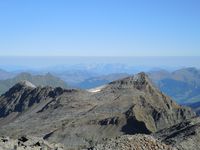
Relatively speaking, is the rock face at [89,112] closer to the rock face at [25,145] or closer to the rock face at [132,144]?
the rock face at [25,145]

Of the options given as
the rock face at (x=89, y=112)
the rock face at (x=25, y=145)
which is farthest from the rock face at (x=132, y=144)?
the rock face at (x=89, y=112)

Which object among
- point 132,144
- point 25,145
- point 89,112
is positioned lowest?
point 89,112

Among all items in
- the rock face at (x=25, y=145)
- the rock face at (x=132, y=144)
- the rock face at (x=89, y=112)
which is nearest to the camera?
the rock face at (x=132, y=144)

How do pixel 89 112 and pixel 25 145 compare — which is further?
pixel 89 112

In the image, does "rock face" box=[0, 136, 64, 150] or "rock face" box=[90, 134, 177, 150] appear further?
"rock face" box=[0, 136, 64, 150]

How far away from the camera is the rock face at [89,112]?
12243 cm

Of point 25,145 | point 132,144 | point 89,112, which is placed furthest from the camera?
point 89,112

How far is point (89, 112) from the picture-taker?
5664 inches

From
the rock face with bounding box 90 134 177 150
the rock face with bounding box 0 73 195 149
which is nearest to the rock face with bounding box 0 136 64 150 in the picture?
the rock face with bounding box 90 134 177 150

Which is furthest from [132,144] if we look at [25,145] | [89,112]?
[89,112]

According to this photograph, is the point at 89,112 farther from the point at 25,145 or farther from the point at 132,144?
the point at 132,144

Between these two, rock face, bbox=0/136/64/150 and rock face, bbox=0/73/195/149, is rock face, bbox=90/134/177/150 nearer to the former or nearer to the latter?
rock face, bbox=0/136/64/150

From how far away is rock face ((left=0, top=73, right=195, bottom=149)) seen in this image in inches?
4820

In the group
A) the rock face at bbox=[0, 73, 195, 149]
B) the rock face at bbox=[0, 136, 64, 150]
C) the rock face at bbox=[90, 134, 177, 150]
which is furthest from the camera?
the rock face at bbox=[0, 73, 195, 149]
